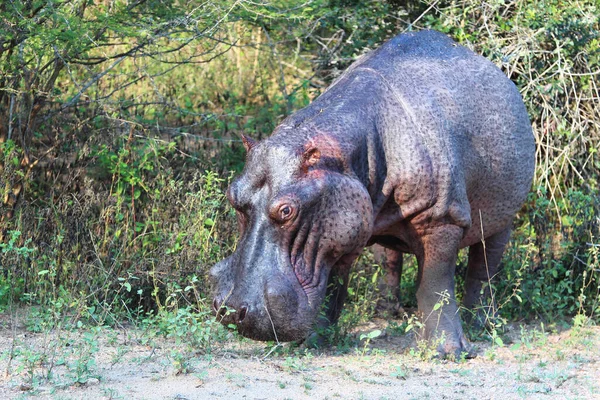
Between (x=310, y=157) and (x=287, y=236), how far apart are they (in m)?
0.42

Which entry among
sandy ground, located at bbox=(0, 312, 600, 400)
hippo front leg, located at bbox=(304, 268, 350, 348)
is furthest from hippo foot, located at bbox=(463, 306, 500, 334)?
hippo front leg, located at bbox=(304, 268, 350, 348)

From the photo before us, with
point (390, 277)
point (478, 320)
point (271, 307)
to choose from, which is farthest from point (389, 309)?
point (271, 307)

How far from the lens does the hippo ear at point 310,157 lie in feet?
16.3

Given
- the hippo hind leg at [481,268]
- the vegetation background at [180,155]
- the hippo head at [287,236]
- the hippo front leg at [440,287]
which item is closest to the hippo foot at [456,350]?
the hippo front leg at [440,287]

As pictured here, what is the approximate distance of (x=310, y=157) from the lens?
499 cm

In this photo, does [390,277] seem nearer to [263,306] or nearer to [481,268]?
[481,268]

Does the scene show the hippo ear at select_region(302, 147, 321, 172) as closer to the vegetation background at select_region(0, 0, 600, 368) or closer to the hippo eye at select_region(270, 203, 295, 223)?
the hippo eye at select_region(270, 203, 295, 223)

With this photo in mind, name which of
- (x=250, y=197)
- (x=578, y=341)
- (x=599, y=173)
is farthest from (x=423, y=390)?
(x=599, y=173)

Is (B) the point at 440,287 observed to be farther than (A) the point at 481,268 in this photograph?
No

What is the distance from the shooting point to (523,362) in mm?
5438

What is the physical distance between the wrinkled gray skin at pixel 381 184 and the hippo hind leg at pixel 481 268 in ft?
0.58

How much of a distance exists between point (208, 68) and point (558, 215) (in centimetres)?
437

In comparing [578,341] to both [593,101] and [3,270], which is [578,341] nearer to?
[593,101]

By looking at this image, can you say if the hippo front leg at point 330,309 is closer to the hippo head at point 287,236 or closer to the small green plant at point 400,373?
the hippo head at point 287,236
